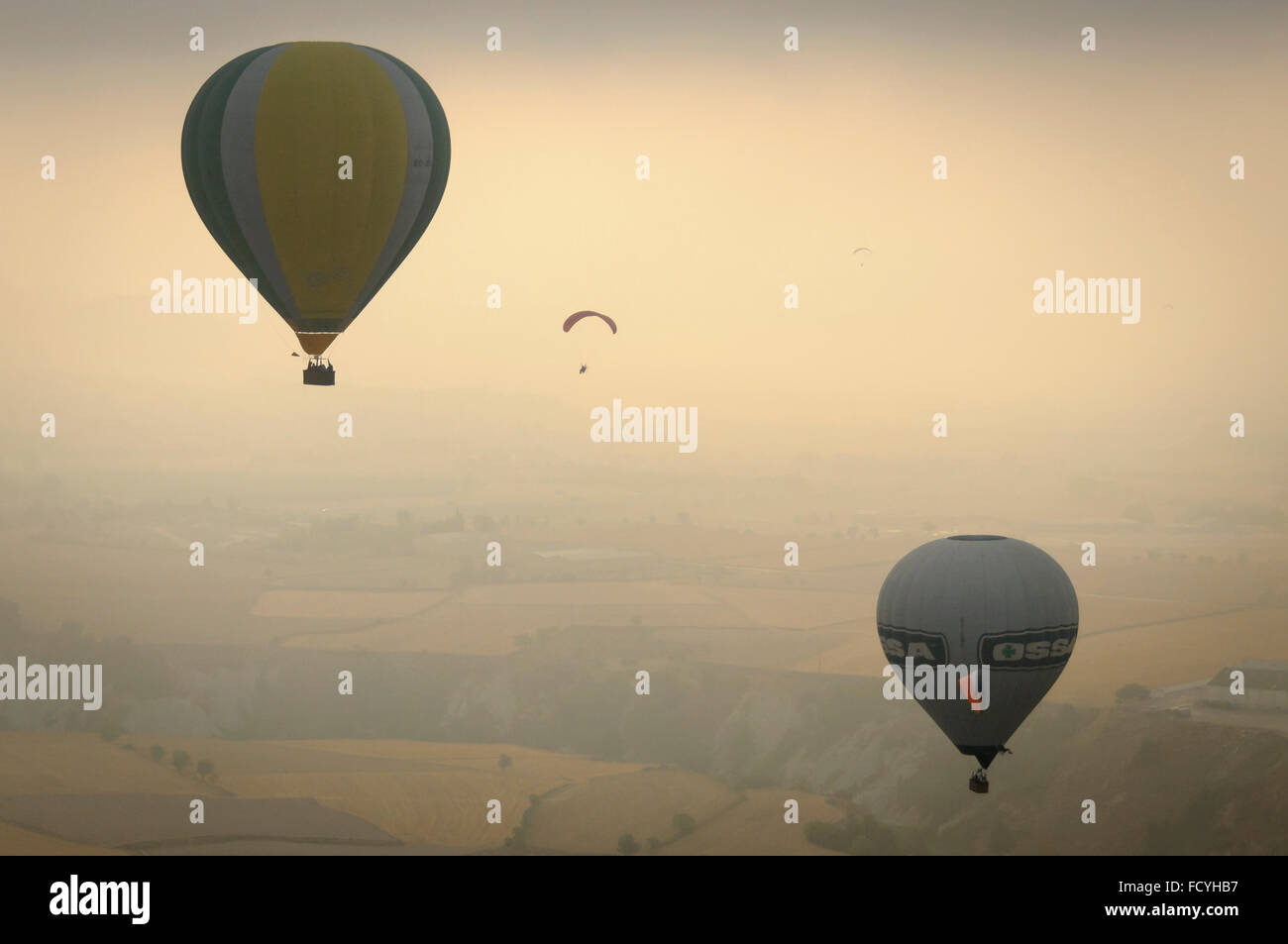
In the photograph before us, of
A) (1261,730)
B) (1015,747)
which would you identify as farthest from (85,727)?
(1261,730)

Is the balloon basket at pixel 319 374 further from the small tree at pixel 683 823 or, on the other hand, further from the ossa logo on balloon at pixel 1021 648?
the small tree at pixel 683 823

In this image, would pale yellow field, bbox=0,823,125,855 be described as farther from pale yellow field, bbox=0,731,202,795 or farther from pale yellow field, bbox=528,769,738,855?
pale yellow field, bbox=528,769,738,855

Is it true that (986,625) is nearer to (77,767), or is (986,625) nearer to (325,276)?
(325,276)

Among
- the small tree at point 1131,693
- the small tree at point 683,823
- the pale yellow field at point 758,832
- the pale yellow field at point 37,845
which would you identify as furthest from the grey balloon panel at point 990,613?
the pale yellow field at point 37,845

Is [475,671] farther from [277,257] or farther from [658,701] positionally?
[277,257]

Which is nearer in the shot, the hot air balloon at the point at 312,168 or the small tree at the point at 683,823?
the hot air balloon at the point at 312,168

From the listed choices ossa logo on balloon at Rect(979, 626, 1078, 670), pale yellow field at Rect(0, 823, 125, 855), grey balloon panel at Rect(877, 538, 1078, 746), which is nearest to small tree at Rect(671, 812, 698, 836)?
pale yellow field at Rect(0, 823, 125, 855)

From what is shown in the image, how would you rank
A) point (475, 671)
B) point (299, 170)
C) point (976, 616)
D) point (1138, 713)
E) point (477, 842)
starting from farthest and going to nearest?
point (475, 671)
point (477, 842)
point (1138, 713)
point (976, 616)
point (299, 170)
